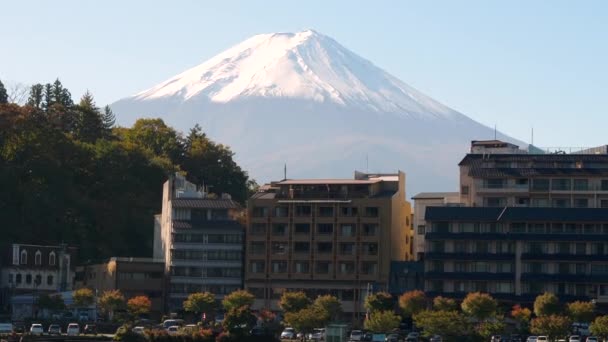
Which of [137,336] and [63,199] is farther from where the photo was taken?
[63,199]

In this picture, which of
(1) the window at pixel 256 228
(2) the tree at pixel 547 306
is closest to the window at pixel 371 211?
(1) the window at pixel 256 228

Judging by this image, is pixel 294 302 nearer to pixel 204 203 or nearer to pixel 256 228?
pixel 256 228

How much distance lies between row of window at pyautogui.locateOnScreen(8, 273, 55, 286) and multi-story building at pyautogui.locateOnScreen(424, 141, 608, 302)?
3369 cm

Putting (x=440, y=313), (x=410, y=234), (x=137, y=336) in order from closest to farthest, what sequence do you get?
(x=137, y=336) → (x=440, y=313) → (x=410, y=234)

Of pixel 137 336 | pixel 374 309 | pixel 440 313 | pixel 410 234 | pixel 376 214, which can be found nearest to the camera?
pixel 137 336

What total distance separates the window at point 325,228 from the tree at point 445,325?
2185cm

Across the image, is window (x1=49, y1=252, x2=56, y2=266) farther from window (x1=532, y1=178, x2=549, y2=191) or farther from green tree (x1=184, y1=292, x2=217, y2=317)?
window (x1=532, y1=178, x2=549, y2=191)

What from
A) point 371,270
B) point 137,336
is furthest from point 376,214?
point 137,336

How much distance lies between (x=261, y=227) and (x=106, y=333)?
22.1 m

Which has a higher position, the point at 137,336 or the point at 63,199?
the point at 63,199

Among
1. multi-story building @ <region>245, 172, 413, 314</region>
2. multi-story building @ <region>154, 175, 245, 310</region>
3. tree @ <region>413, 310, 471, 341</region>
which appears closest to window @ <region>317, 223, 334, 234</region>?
multi-story building @ <region>245, 172, 413, 314</region>

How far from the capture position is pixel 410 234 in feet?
488

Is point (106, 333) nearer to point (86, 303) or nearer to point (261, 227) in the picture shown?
point (86, 303)

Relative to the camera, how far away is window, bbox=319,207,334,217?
139m
